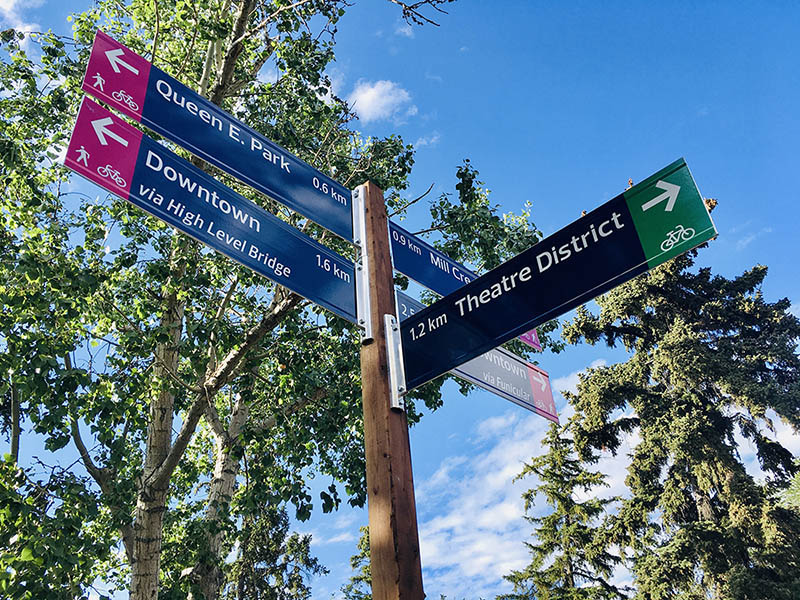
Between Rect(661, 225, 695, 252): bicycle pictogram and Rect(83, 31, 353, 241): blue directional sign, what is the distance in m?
1.87

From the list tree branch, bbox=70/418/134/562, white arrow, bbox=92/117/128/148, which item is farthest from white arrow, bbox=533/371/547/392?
tree branch, bbox=70/418/134/562

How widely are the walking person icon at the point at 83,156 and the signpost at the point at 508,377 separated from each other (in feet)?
5.83

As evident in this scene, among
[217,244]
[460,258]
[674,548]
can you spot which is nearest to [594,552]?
[674,548]

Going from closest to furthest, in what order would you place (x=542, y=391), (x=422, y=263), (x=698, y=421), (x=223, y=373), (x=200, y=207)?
(x=200, y=207) → (x=542, y=391) → (x=422, y=263) → (x=223, y=373) → (x=698, y=421)

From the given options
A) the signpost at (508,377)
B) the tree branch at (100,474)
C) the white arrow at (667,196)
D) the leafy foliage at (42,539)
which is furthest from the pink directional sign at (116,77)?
the tree branch at (100,474)

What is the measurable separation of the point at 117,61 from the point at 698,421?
855 inches

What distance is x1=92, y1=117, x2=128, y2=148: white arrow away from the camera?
8.94 ft

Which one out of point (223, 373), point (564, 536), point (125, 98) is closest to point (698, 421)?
point (564, 536)

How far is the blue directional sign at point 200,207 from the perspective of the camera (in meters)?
2.69

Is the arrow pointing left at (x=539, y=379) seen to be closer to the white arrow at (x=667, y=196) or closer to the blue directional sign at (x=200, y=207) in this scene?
the blue directional sign at (x=200, y=207)

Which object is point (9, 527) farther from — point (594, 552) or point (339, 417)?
point (594, 552)

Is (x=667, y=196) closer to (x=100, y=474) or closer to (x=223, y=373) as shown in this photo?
(x=223, y=373)

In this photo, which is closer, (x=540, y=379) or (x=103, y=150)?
(x=103, y=150)

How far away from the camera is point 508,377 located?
3.60m
